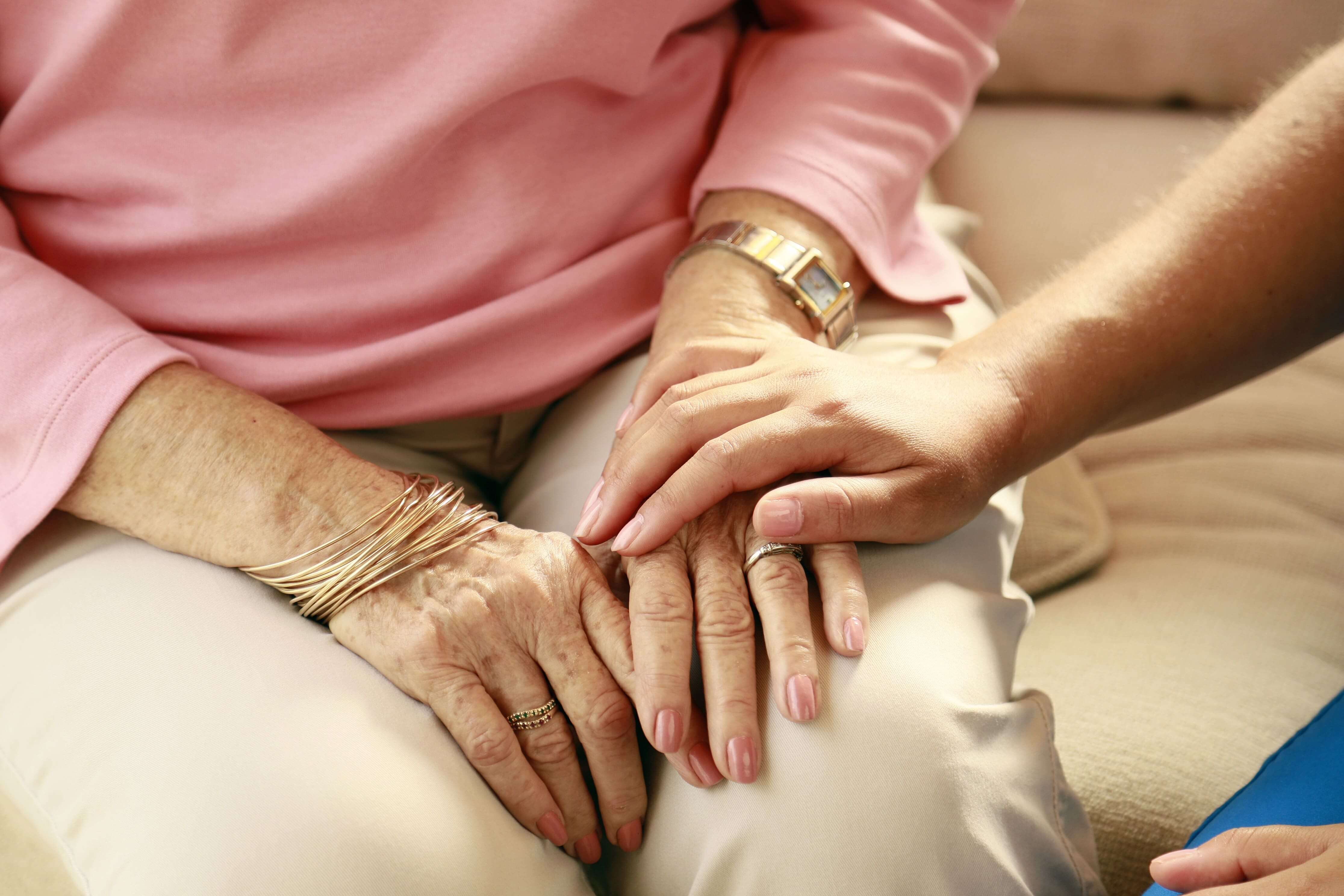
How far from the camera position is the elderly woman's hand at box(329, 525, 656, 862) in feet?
1.98

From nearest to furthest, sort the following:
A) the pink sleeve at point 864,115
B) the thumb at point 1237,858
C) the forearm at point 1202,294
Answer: the thumb at point 1237,858 < the forearm at point 1202,294 < the pink sleeve at point 864,115

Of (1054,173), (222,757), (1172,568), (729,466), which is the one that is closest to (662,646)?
(729,466)

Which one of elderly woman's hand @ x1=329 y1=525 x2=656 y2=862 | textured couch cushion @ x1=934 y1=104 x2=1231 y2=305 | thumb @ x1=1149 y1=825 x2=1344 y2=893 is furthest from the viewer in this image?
textured couch cushion @ x1=934 y1=104 x2=1231 y2=305

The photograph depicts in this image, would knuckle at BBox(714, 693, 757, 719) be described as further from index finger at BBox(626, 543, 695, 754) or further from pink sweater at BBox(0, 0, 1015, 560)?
pink sweater at BBox(0, 0, 1015, 560)

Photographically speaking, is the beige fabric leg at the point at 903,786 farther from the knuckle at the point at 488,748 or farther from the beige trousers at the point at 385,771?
the knuckle at the point at 488,748

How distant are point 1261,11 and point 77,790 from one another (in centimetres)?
175

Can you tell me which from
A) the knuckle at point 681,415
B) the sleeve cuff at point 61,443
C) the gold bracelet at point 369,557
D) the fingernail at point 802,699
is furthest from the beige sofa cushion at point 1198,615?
the sleeve cuff at point 61,443

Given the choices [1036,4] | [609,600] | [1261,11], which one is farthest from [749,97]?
[1261,11]

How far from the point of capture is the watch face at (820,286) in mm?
799

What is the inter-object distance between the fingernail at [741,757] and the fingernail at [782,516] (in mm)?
134

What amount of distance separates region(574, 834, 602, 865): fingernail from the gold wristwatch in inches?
17.7

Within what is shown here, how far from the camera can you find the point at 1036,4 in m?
1.45

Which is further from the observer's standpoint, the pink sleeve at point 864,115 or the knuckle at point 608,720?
the pink sleeve at point 864,115

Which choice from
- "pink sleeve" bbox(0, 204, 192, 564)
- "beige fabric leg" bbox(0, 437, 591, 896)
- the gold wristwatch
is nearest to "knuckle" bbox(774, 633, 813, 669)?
"beige fabric leg" bbox(0, 437, 591, 896)
